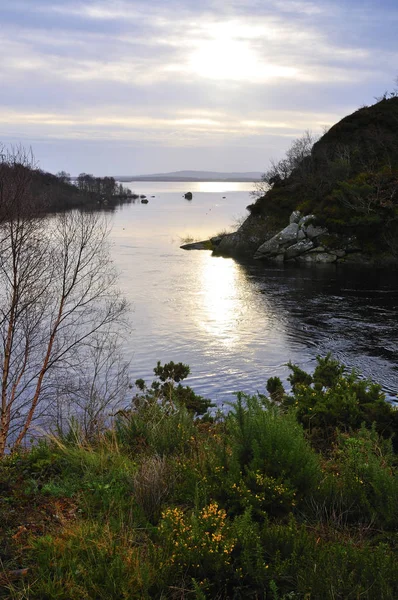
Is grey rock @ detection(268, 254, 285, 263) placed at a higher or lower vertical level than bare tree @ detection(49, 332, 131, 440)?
higher

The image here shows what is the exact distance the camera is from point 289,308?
2873 cm

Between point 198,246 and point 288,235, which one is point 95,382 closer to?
point 288,235

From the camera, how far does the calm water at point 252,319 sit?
65.7 feet

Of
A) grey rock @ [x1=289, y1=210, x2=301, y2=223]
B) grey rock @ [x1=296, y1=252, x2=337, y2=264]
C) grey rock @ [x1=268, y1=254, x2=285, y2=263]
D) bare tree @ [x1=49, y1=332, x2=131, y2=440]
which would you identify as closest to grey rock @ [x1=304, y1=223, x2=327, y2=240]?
grey rock @ [x1=289, y1=210, x2=301, y2=223]

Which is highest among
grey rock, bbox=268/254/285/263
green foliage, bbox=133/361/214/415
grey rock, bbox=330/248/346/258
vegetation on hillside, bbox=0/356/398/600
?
grey rock, bbox=330/248/346/258

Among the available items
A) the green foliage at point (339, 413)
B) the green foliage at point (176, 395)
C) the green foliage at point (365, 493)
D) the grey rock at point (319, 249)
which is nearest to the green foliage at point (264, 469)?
the green foliage at point (365, 493)

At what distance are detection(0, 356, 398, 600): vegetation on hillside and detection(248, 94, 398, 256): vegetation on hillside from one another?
38.8m

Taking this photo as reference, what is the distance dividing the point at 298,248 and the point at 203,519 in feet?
140

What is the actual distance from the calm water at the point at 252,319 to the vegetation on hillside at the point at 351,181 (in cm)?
512

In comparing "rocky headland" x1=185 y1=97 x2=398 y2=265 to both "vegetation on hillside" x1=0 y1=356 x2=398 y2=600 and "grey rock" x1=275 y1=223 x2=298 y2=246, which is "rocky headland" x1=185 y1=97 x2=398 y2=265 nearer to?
"grey rock" x1=275 y1=223 x2=298 y2=246

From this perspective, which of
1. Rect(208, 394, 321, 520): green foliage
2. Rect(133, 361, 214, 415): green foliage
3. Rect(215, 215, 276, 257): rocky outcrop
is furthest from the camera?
Rect(215, 215, 276, 257): rocky outcrop

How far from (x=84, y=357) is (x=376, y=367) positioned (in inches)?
457

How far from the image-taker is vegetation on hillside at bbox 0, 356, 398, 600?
13.0ft

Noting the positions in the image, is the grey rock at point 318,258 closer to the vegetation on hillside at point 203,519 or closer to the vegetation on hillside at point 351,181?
the vegetation on hillside at point 351,181
